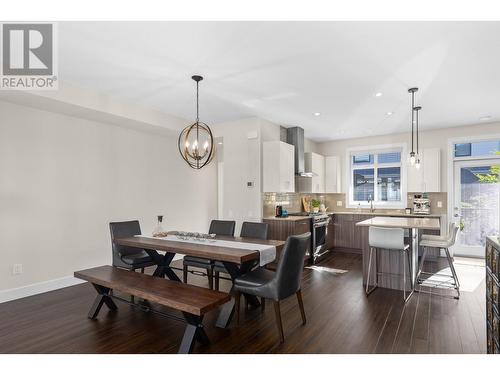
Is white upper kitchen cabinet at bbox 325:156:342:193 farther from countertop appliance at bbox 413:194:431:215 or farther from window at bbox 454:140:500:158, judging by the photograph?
window at bbox 454:140:500:158

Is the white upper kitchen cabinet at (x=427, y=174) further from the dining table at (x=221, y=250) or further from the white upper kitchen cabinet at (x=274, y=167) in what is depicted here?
the dining table at (x=221, y=250)

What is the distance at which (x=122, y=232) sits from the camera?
394 cm

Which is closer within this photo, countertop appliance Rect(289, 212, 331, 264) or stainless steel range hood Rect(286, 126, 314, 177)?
countertop appliance Rect(289, 212, 331, 264)

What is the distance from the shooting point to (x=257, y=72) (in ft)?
11.4

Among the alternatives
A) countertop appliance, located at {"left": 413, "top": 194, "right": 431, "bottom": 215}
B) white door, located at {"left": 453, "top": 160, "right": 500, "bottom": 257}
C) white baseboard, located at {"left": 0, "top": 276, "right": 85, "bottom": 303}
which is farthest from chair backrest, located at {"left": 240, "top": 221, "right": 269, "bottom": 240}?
white door, located at {"left": 453, "top": 160, "right": 500, "bottom": 257}

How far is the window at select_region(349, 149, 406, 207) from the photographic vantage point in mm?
6887

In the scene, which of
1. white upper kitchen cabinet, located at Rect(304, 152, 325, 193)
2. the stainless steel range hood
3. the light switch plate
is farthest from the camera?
white upper kitchen cabinet, located at Rect(304, 152, 325, 193)

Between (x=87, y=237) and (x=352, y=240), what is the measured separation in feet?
17.1

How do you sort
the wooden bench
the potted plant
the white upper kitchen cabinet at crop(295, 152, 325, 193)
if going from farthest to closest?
the potted plant < the white upper kitchen cabinet at crop(295, 152, 325, 193) < the wooden bench

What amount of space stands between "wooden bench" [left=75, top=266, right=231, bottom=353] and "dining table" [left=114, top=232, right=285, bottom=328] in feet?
1.09

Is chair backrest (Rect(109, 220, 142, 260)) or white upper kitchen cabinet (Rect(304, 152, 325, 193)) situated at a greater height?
white upper kitchen cabinet (Rect(304, 152, 325, 193))

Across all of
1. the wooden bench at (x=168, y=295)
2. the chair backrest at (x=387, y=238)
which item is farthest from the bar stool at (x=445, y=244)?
the wooden bench at (x=168, y=295)

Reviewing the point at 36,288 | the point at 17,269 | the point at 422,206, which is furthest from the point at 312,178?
the point at 17,269

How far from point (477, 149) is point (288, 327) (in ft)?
18.9
